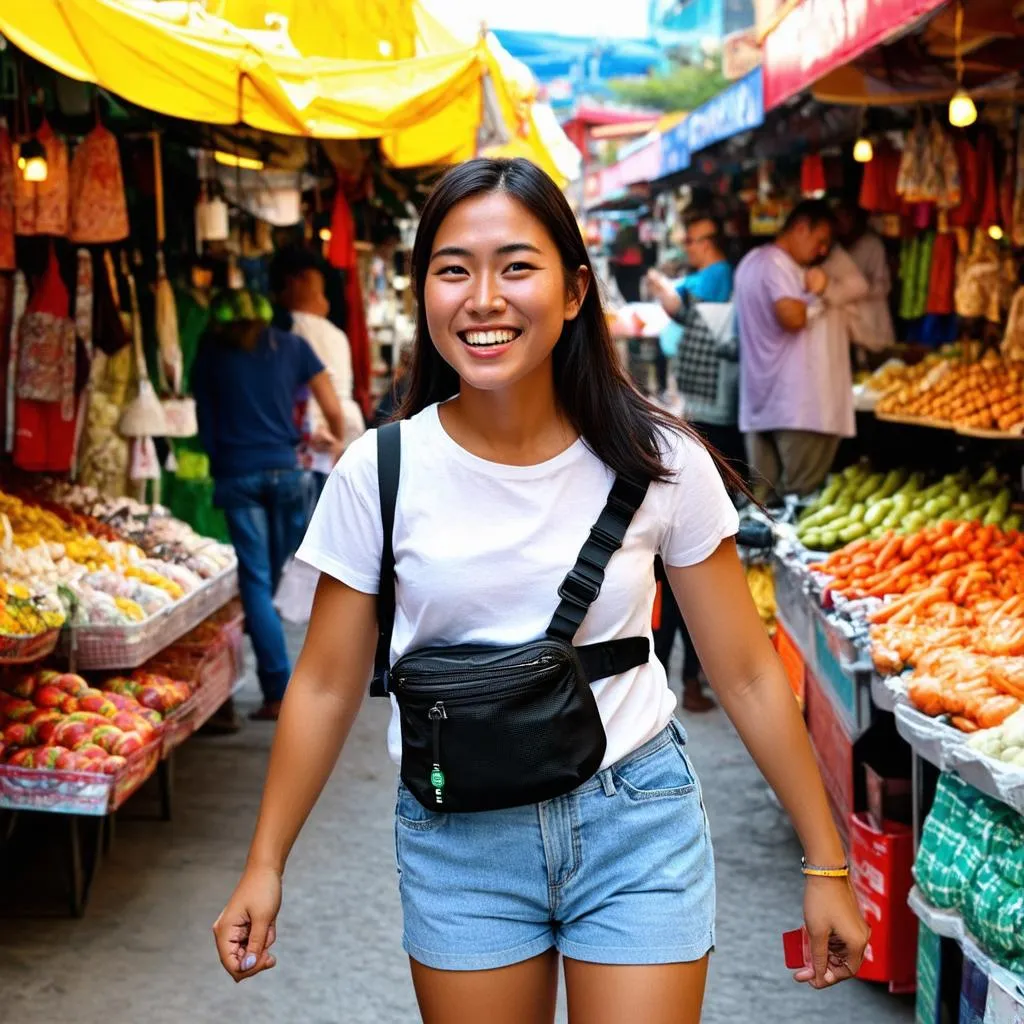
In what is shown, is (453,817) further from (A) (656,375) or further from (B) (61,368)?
(A) (656,375)

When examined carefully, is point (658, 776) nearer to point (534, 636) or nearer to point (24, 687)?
point (534, 636)

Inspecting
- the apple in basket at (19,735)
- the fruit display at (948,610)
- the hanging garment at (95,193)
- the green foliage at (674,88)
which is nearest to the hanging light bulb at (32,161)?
the hanging garment at (95,193)

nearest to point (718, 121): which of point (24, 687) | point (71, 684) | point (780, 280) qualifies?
point (780, 280)

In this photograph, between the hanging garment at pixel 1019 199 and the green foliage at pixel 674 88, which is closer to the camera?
the hanging garment at pixel 1019 199

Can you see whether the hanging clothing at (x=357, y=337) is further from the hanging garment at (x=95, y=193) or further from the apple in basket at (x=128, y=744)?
the apple in basket at (x=128, y=744)

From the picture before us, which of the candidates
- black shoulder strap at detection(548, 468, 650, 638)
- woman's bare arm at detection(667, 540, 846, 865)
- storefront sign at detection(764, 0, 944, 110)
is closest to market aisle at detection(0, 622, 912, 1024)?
woman's bare arm at detection(667, 540, 846, 865)

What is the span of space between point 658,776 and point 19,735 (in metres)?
3.12

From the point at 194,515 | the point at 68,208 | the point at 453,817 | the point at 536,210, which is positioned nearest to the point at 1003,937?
the point at 453,817

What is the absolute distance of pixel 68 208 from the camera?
→ 19.6ft

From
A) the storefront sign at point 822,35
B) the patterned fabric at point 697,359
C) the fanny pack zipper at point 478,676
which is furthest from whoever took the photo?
the patterned fabric at point 697,359

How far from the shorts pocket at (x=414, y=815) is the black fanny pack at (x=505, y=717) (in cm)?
6

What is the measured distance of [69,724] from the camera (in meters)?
4.82

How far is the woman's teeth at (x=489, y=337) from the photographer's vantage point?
2195 mm

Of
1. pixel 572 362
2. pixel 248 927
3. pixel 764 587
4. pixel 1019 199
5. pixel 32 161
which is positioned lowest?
pixel 764 587
